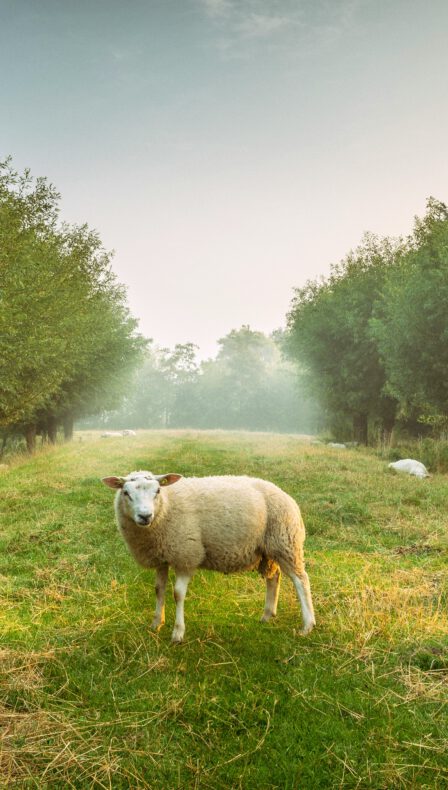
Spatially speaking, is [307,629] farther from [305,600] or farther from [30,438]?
[30,438]

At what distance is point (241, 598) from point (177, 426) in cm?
8933

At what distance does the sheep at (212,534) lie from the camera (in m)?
5.90

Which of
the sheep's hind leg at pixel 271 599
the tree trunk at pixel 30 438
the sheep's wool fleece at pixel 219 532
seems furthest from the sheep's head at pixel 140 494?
the tree trunk at pixel 30 438

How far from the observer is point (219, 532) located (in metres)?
6.03

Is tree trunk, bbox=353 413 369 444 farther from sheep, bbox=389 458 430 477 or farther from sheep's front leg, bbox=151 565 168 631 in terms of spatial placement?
sheep's front leg, bbox=151 565 168 631

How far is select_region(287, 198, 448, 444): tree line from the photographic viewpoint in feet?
65.7

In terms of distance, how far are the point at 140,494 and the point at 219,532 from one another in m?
1.10

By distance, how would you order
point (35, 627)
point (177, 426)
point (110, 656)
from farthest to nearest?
point (177, 426) → point (35, 627) → point (110, 656)

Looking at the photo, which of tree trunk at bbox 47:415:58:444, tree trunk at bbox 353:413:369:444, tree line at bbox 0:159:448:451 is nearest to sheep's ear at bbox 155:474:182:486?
tree line at bbox 0:159:448:451

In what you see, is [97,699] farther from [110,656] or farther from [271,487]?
[271,487]

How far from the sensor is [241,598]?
6.76m

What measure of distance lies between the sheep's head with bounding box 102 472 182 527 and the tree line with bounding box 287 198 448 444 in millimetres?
15941

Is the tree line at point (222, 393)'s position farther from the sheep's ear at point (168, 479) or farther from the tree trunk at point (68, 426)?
the sheep's ear at point (168, 479)

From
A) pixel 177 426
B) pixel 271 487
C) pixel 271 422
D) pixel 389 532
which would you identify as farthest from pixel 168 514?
pixel 177 426
